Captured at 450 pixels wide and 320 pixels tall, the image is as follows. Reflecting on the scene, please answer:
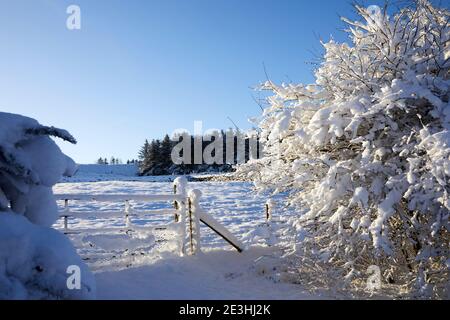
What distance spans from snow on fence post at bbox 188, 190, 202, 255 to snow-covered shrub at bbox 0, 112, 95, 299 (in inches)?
132

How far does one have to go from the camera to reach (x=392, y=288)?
573 centimetres

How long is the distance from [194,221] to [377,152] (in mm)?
3475

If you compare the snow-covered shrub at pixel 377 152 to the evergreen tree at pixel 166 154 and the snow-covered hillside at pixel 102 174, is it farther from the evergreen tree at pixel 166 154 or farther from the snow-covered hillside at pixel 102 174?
the evergreen tree at pixel 166 154

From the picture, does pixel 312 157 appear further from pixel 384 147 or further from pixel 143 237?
pixel 143 237

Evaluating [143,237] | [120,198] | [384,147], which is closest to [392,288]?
[384,147]

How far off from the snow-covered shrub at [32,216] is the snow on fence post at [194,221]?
3.34 m

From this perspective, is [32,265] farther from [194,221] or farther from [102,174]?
[102,174]

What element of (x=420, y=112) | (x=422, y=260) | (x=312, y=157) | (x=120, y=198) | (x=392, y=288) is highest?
(x=420, y=112)

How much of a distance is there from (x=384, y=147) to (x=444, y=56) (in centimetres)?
155

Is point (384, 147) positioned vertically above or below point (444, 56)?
below

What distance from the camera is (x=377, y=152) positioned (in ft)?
17.0

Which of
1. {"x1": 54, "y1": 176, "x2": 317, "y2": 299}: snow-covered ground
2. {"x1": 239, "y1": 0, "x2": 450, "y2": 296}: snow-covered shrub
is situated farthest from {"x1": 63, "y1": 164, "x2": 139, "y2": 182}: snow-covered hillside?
{"x1": 239, "y1": 0, "x2": 450, "y2": 296}: snow-covered shrub

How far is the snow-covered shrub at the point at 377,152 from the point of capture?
491 cm

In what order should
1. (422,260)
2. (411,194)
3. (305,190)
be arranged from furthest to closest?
(305,190)
(422,260)
(411,194)
